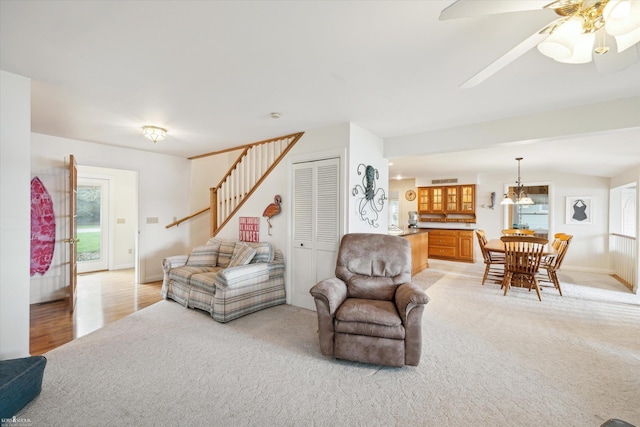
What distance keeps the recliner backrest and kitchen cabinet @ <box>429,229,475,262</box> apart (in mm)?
5209

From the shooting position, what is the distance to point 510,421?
1.71 metres

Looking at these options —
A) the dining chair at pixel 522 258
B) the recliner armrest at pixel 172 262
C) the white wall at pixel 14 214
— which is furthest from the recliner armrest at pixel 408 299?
the recliner armrest at pixel 172 262

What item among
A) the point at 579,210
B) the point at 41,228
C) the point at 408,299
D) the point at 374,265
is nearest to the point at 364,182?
the point at 374,265

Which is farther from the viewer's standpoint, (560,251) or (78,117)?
(560,251)

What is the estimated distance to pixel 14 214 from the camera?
217 centimetres

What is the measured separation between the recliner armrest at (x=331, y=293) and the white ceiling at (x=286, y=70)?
1.80 m

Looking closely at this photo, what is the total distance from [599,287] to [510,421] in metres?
4.79

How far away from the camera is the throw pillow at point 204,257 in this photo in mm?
4156

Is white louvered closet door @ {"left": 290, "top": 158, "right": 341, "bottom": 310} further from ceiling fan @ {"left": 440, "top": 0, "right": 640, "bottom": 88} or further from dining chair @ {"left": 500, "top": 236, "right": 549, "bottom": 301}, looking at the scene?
dining chair @ {"left": 500, "top": 236, "right": 549, "bottom": 301}

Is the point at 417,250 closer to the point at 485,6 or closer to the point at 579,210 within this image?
the point at 579,210

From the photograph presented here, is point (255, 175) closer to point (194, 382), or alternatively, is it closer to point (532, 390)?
point (194, 382)

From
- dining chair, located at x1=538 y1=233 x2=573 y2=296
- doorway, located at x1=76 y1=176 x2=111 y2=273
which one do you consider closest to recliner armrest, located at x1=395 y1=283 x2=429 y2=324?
dining chair, located at x1=538 y1=233 x2=573 y2=296

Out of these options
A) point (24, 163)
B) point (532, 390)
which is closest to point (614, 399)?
point (532, 390)

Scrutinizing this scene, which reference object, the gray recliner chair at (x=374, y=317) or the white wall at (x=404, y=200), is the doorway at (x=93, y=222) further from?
the white wall at (x=404, y=200)
